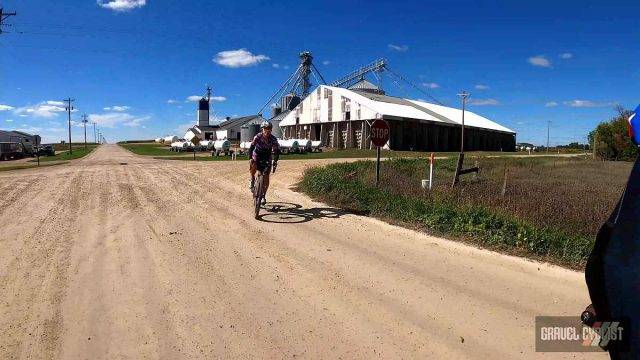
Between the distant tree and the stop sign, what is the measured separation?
35.2 metres

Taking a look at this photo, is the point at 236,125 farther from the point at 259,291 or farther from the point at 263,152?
the point at 259,291

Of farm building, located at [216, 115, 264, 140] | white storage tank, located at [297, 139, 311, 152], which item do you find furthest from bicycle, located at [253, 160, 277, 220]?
farm building, located at [216, 115, 264, 140]

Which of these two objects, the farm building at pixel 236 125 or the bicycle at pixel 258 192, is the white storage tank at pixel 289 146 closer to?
the bicycle at pixel 258 192

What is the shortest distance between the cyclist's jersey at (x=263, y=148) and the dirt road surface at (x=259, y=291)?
1.53 m

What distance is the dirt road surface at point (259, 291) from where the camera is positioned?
Answer: 3.79m

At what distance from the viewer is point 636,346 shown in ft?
8.41

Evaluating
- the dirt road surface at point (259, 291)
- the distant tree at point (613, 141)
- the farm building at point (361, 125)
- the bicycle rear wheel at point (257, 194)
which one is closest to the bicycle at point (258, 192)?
the bicycle rear wheel at point (257, 194)

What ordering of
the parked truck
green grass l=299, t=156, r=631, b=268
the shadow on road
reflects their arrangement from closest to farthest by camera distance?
green grass l=299, t=156, r=631, b=268 < the shadow on road < the parked truck

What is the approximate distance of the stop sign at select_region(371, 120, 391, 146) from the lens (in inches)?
485

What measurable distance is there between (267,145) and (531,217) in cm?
550

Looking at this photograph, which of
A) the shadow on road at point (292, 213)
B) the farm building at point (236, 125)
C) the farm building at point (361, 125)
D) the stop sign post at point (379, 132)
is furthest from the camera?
the farm building at point (236, 125)

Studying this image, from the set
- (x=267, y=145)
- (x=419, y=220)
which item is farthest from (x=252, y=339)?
(x=267, y=145)

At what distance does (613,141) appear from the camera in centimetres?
4012

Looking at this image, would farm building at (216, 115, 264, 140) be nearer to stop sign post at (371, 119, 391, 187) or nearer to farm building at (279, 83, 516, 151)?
farm building at (279, 83, 516, 151)
